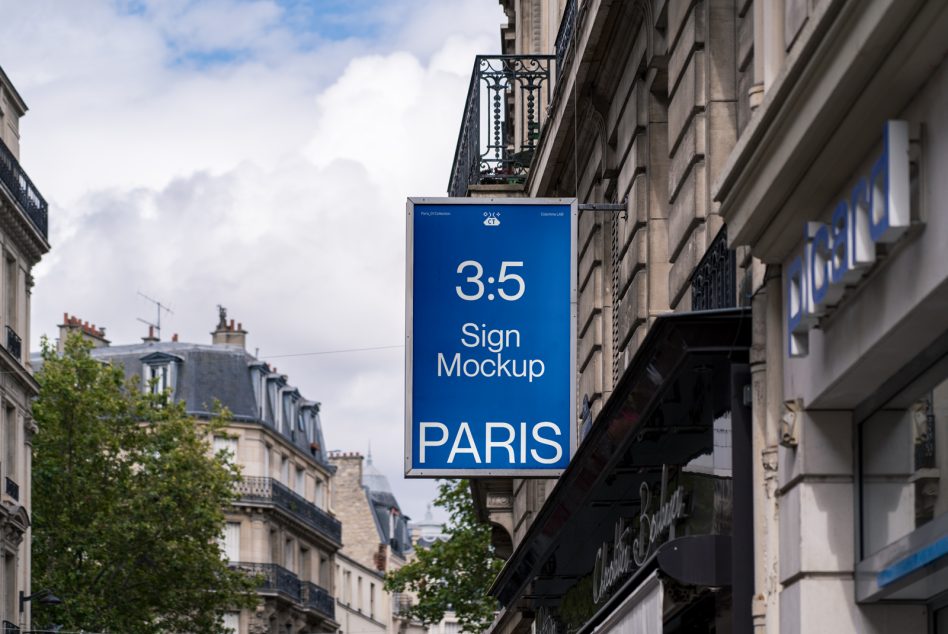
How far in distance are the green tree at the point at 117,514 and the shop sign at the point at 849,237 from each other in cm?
4778

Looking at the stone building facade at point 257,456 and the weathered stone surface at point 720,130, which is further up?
the stone building facade at point 257,456

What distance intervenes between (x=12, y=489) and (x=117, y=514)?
11.0 m

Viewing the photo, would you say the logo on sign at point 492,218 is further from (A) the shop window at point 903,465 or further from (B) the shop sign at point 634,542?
(A) the shop window at point 903,465

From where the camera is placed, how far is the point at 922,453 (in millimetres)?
8133

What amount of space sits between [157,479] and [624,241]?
142ft

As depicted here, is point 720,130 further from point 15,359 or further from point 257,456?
point 257,456

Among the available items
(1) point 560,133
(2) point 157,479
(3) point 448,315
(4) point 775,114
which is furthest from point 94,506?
(4) point 775,114

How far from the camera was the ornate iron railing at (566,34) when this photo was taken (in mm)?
18062

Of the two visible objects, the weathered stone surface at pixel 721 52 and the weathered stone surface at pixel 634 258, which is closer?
the weathered stone surface at pixel 721 52

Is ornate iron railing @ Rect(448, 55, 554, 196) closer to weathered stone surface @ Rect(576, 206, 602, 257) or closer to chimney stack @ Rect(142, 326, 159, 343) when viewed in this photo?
weathered stone surface @ Rect(576, 206, 602, 257)

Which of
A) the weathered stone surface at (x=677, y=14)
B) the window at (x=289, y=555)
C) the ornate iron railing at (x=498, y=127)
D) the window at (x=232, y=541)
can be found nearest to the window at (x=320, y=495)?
the window at (x=289, y=555)

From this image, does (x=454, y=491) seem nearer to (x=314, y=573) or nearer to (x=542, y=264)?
(x=314, y=573)

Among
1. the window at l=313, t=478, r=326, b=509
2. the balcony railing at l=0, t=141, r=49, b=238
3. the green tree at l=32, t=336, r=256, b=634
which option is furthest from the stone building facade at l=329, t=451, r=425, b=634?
the balcony railing at l=0, t=141, r=49, b=238

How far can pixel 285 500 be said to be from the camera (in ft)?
273
